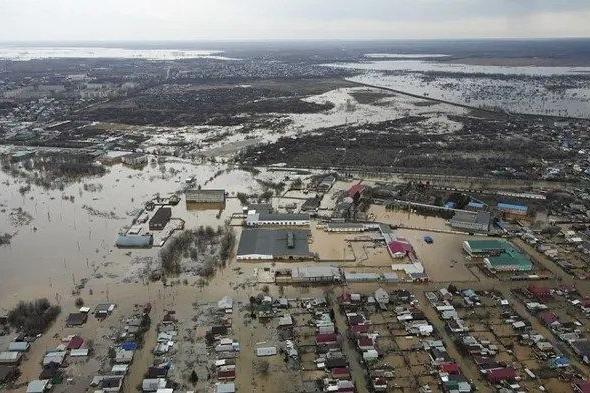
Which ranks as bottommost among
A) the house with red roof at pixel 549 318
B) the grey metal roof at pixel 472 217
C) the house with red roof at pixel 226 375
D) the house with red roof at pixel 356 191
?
the house with red roof at pixel 226 375

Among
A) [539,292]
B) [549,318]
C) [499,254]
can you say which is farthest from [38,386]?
[499,254]

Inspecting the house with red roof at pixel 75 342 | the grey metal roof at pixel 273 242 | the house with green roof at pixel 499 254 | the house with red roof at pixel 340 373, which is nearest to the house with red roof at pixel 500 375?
the house with red roof at pixel 340 373

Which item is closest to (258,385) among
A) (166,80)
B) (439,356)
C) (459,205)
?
(439,356)

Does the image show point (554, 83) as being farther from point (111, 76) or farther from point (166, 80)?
point (111, 76)

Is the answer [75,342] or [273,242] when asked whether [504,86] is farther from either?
[75,342]

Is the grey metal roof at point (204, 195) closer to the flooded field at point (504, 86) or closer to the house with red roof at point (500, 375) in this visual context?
the house with red roof at point (500, 375)

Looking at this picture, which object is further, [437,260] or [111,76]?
[111,76]

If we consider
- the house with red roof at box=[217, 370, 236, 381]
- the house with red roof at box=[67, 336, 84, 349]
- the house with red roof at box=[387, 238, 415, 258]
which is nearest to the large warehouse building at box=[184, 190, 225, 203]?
the house with red roof at box=[387, 238, 415, 258]
